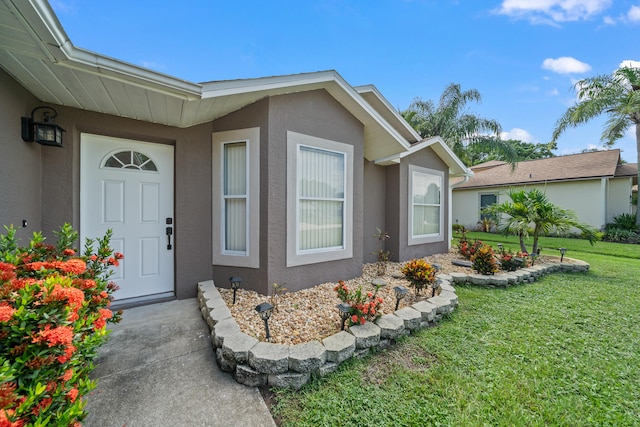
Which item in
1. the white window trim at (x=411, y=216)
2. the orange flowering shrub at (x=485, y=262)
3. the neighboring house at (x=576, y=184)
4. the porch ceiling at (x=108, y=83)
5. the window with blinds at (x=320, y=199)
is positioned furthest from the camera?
the neighboring house at (x=576, y=184)

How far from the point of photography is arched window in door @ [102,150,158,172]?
4.09m

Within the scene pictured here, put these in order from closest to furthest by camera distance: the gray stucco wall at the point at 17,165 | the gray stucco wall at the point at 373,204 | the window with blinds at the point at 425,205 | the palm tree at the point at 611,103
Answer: the gray stucco wall at the point at 17,165
the gray stucco wall at the point at 373,204
the window with blinds at the point at 425,205
the palm tree at the point at 611,103

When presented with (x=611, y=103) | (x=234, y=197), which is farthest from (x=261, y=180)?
(x=611, y=103)

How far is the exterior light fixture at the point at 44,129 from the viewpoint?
3193 millimetres

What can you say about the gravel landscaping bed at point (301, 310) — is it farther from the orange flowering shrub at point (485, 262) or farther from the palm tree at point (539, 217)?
the palm tree at point (539, 217)

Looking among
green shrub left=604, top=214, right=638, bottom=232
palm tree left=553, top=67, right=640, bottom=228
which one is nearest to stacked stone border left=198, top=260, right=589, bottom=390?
palm tree left=553, top=67, right=640, bottom=228

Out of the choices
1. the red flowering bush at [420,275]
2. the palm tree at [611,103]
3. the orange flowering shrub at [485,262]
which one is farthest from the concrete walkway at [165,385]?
the palm tree at [611,103]

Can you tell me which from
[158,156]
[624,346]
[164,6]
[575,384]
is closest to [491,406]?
[575,384]

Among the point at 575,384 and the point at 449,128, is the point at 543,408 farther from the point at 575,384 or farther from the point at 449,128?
the point at 449,128

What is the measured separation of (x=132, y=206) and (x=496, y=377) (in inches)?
215

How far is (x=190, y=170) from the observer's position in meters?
4.44

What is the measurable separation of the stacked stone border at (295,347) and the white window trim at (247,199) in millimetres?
730

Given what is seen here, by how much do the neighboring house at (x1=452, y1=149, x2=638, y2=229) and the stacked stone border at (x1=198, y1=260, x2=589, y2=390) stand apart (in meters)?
9.62

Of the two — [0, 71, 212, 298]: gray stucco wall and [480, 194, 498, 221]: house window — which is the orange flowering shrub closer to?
[0, 71, 212, 298]: gray stucco wall
